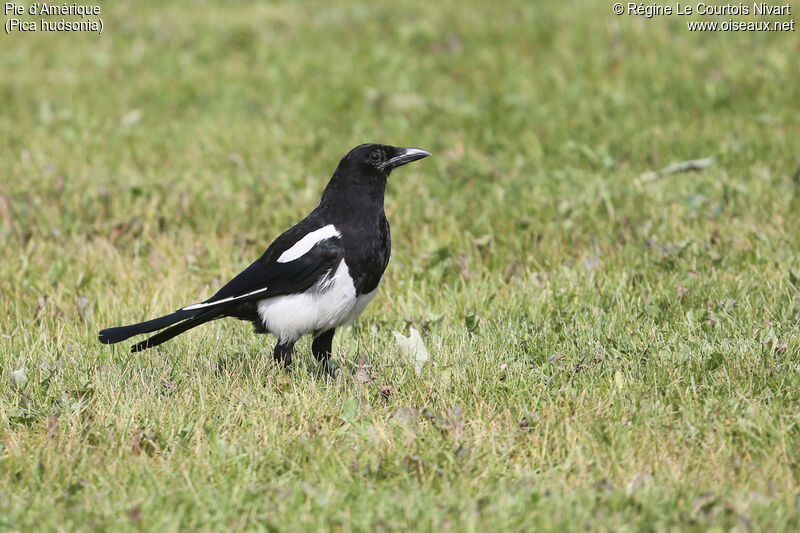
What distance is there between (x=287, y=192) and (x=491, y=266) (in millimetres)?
1978

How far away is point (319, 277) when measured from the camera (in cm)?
447

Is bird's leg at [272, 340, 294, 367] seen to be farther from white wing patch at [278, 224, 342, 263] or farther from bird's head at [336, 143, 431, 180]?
bird's head at [336, 143, 431, 180]

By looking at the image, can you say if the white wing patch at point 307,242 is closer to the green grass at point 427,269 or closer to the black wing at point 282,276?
the black wing at point 282,276

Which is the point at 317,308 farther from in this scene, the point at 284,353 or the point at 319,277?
the point at 284,353

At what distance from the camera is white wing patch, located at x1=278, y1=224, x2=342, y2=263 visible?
4.49 m

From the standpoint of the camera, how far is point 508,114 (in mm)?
8961

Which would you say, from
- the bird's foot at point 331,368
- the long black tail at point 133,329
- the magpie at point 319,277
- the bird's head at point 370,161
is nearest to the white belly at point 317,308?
the magpie at point 319,277

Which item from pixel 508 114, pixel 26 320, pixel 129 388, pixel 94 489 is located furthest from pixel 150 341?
pixel 508 114

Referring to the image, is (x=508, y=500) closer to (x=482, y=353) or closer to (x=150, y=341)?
(x=482, y=353)

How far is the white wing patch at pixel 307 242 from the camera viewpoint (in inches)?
177

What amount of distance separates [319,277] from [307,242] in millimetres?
186

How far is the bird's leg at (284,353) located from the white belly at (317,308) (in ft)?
0.09

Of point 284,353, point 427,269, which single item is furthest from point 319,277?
point 427,269

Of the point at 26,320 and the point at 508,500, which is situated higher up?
the point at 26,320
